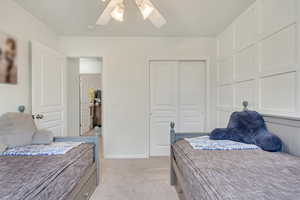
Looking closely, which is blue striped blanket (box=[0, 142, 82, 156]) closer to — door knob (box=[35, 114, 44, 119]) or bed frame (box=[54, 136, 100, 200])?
bed frame (box=[54, 136, 100, 200])

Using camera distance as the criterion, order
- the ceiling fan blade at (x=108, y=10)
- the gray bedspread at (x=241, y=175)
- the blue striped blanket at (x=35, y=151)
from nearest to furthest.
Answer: the gray bedspread at (x=241, y=175) → the blue striped blanket at (x=35, y=151) → the ceiling fan blade at (x=108, y=10)

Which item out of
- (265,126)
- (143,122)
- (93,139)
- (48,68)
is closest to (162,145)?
(143,122)

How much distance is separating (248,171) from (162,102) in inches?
104

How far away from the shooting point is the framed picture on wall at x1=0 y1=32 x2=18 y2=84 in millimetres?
2215

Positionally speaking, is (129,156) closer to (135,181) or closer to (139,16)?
(135,181)

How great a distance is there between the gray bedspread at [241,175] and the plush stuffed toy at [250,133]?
0.49 feet

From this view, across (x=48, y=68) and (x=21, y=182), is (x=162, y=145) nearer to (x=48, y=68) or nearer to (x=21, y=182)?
(x=48, y=68)

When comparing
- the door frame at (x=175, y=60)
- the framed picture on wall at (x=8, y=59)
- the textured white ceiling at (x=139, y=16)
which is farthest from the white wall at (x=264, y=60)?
the framed picture on wall at (x=8, y=59)

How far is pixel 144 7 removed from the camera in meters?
2.19

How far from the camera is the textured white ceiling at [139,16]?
2.71m

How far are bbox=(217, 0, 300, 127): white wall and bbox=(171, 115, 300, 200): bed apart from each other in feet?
0.86

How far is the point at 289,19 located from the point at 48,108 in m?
3.30

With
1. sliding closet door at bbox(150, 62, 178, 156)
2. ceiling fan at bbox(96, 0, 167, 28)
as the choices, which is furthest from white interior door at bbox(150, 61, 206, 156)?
ceiling fan at bbox(96, 0, 167, 28)

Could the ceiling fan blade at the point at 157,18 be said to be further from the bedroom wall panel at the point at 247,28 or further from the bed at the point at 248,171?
the bed at the point at 248,171
